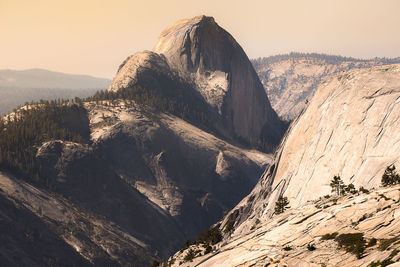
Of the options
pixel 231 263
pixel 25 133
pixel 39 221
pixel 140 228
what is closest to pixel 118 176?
pixel 140 228

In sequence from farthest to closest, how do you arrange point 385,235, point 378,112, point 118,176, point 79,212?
point 118,176 → point 79,212 → point 378,112 → point 385,235

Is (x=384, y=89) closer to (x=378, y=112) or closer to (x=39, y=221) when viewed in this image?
(x=378, y=112)

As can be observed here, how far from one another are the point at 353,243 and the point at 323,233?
7.28 metres

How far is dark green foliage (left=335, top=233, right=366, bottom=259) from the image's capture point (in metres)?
50.6

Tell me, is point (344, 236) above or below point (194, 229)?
above

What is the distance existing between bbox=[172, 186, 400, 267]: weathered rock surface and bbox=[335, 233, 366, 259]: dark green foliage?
0.46 metres

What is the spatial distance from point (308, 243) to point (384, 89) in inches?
2411

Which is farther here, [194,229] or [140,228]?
[194,229]

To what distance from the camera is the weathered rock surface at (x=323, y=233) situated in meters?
52.0

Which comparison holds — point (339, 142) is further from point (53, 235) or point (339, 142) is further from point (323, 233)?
point (53, 235)

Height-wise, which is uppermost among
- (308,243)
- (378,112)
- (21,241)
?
(378,112)

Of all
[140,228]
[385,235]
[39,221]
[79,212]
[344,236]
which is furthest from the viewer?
[140,228]

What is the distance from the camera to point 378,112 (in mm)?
105812

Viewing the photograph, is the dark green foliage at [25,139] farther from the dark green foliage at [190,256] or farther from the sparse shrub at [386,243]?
the sparse shrub at [386,243]
